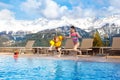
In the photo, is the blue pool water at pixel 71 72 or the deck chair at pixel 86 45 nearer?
the blue pool water at pixel 71 72

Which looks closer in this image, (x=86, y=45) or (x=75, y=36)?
(x=75, y=36)

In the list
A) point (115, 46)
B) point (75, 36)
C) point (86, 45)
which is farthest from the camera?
point (86, 45)

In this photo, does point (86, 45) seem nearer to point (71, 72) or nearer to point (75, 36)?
point (75, 36)

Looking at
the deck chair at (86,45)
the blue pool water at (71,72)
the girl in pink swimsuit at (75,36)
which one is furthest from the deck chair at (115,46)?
the girl in pink swimsuit at (75,36)

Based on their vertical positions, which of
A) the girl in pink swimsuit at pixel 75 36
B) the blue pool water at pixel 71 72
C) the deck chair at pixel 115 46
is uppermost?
the girl in pink swimsuit at pixel 75 36

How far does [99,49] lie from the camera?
2481 centimetres

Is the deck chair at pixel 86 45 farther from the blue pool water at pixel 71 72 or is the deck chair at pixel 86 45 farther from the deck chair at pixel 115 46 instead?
the blue pool water at pixel 71 72

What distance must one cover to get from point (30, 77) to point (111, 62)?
17.9 feet

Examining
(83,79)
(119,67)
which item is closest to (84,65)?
(119,67)

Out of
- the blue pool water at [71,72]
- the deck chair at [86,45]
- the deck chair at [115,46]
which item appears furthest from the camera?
the deck chair at [86,45]

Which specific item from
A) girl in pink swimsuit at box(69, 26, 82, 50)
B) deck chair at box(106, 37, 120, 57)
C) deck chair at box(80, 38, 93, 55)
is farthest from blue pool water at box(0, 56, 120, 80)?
deck chair at box(80, 38, 93, 55)

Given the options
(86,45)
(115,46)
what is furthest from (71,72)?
(86,45)

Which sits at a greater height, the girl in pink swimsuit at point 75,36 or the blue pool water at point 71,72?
the girl in pink swimsuit at point 75,36

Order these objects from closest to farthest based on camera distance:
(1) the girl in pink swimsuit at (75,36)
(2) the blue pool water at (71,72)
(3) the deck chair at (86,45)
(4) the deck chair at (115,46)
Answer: (2) the blue pool water at (71,72) < (1) the girl in pink swimsuit at (75,36) < (4) the deck chair at (115,46) < (3) the deck chair at (86,45)
